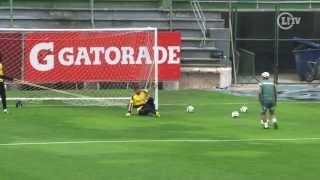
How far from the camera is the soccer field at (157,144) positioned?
11.8 meters

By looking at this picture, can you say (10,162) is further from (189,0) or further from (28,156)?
(189,0)

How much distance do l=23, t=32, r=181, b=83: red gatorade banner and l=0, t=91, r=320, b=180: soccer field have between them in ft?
9.08

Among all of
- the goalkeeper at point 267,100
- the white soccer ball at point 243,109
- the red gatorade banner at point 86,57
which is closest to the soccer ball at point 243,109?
the white soccer ball at point 243,109

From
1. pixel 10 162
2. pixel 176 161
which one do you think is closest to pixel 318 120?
pixel 176 161

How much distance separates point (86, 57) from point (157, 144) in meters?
11.6

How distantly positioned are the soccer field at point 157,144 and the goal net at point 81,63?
2702mm

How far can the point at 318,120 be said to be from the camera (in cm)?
2020

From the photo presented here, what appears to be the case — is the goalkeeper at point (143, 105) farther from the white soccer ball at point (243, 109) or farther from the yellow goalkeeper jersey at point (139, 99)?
the white soccer ball at point (243, 109)

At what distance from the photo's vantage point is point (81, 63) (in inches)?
1035

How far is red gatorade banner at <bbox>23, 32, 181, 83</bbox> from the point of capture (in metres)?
26.0

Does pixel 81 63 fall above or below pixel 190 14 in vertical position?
below

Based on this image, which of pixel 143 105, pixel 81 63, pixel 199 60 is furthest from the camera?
pixel 199 60

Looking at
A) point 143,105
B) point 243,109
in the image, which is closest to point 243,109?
point 243,109

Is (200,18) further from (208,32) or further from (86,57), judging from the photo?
(86,57)
